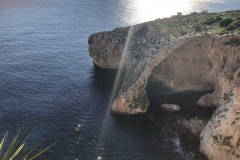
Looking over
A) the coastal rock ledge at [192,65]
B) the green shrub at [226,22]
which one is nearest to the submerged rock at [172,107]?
the coastal rock ledge at [192,65]

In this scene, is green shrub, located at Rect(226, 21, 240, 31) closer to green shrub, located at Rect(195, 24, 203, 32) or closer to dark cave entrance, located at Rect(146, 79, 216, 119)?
green shrub, located at Rect(195, 24, 203, 32)

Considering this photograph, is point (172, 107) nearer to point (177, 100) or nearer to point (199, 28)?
point (177, 100)

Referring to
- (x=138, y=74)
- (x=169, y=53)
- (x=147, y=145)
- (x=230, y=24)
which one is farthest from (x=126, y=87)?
(x=230, y=24)

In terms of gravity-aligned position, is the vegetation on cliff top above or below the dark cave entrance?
above

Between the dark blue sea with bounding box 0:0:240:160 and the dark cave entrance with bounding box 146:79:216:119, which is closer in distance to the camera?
the dark blue sea with bounding box 0:0:240:160

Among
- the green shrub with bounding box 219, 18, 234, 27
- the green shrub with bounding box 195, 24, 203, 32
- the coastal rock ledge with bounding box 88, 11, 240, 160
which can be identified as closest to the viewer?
the coastal rock ledge with bounding box 88, 11, 240, 160

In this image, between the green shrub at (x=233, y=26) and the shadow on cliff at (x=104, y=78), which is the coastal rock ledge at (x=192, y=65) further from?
the shadow on cliff at (x=104, y=78)

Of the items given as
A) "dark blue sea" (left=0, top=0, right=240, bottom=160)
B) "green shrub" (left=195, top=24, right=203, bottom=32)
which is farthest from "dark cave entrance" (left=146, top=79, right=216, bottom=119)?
"green shrub" (left=195, top=24, right=203, bottom=32)

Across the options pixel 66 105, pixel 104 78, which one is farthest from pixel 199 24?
pixel 66 105
